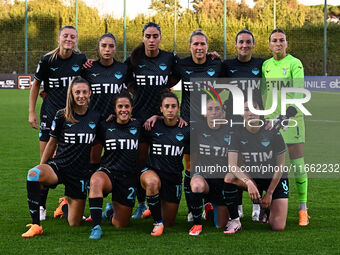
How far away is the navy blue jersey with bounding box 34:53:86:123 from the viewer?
5480mm

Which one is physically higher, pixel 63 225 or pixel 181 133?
pixel 181 133

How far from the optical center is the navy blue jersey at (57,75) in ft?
18.0

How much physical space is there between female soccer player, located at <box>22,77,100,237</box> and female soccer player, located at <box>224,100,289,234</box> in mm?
1239

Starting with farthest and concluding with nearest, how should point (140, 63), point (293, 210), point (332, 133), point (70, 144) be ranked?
point (332, 133) < point (293, 210) < point (140, 63) < point (70, 144)

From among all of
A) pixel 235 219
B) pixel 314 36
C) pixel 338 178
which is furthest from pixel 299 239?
pixel 314 36

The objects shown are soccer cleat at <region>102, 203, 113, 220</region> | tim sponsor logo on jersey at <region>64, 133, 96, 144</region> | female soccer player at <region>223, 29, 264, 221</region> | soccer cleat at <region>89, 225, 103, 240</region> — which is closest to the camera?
soccer cleat at <region>89, 225, 103, 240</region>

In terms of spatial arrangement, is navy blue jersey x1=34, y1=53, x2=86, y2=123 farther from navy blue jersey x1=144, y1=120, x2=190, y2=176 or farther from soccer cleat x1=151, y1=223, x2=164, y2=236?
soccer cleat x1=151, y1=223, x2=164, y2=236

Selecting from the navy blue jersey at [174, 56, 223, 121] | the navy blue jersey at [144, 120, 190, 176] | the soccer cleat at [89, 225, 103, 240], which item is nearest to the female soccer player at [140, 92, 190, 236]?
the navy blue jersey at [144, 120, 190, 176]

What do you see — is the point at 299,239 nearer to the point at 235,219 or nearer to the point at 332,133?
the point at 235,219

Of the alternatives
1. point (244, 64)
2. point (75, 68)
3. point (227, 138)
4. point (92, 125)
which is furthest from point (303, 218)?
point (75, 68)

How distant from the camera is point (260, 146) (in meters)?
5.08

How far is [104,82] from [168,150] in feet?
2.92

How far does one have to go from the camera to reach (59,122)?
5.06 metres

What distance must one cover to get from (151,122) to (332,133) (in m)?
8.13
